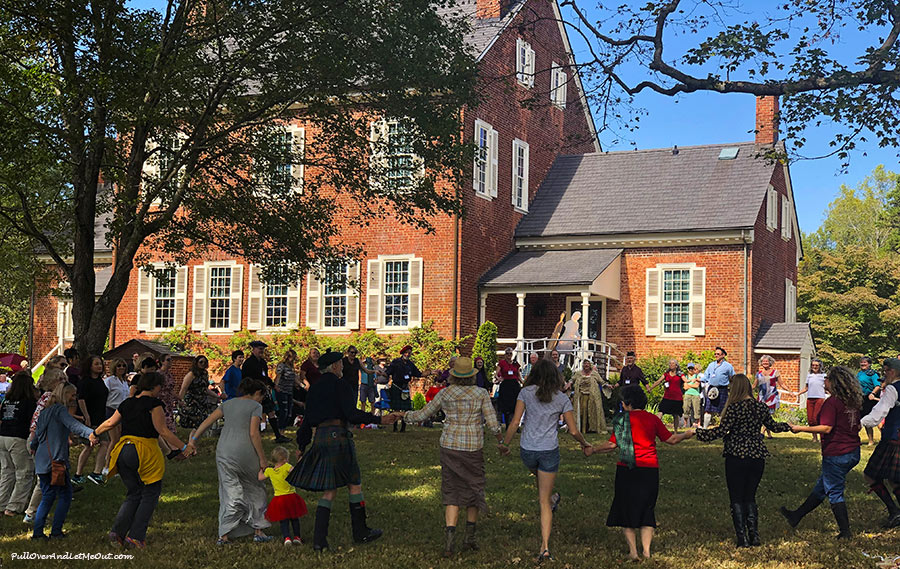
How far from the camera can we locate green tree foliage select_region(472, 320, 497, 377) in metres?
27.6

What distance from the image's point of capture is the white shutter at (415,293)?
28.7 meters

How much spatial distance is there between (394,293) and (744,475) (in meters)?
20.1

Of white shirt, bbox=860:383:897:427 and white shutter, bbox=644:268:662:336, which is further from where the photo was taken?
white shutter, bbox=644:268:662:336

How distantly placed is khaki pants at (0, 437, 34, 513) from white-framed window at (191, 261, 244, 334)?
2004 cm

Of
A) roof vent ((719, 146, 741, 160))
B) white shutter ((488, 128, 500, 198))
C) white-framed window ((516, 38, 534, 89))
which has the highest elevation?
white-framed window ((516, 38, 534, 89))

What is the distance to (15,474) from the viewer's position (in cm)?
1077

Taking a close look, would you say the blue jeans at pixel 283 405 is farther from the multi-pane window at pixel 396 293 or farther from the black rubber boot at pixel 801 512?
the multi-pane window at pixel 396 293

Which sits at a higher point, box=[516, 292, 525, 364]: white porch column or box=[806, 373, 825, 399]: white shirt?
box=[516, 292, 525, 364]: white porch column

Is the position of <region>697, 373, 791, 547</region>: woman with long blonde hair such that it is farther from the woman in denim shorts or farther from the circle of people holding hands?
the woman in denim shorts

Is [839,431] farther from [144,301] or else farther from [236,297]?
[144,301]

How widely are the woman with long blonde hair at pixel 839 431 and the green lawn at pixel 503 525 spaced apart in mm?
565

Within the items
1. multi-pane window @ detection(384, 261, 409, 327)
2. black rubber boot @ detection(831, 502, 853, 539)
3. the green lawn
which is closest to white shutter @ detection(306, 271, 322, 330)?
multi-pane window @ detection(384, 261, 409, 327)

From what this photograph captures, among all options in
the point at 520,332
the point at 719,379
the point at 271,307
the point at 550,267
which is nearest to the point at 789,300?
the point at 550,267

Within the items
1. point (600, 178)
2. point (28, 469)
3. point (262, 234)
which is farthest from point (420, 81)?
point (600, 178)
